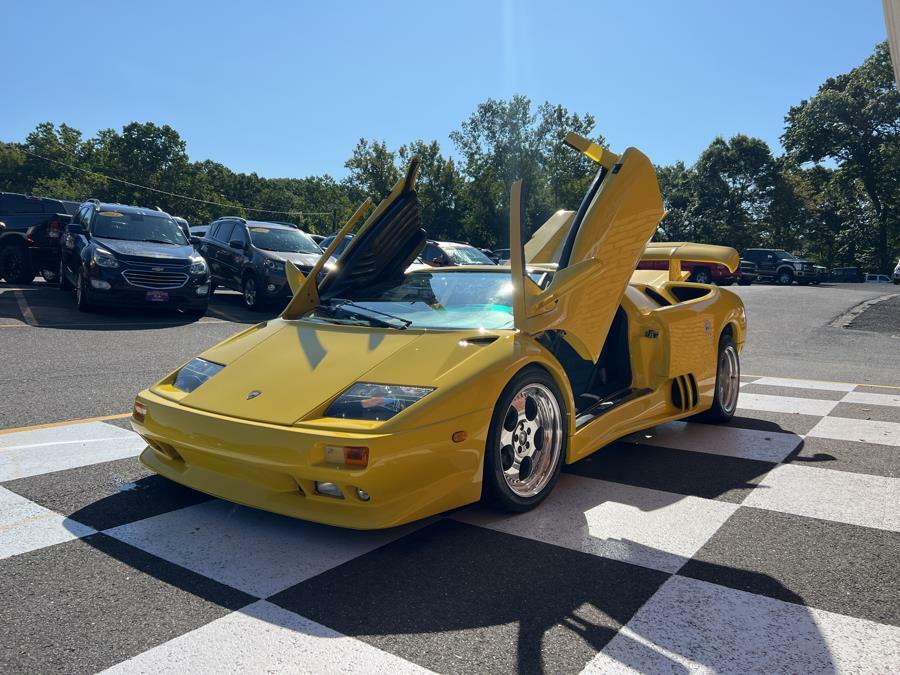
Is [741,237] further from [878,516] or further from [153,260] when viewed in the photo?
[878,516]

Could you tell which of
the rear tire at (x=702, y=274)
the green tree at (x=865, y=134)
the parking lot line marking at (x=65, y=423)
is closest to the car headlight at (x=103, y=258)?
the parking lot line marking at (x=65, y=423)

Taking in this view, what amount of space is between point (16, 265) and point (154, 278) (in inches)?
239

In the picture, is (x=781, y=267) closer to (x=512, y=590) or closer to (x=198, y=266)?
(x=198, y=266)

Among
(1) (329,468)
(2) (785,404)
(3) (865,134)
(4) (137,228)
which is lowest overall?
(2) (785,404)

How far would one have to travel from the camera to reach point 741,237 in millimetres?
53656

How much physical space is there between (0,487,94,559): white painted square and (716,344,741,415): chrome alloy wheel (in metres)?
4.46

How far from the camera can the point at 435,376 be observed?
305 centimetres

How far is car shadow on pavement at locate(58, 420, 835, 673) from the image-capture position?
2.12 metres

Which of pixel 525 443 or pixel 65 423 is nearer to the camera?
pixel 525 443

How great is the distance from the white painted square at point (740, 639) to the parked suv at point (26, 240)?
1482 cm

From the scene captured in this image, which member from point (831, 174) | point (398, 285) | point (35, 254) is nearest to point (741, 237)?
point (831, 174)

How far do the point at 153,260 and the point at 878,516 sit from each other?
10366 millimetres

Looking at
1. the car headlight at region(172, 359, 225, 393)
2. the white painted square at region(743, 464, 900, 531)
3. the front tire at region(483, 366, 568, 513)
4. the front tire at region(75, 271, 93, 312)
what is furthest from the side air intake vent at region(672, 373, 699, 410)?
the front tire at region(75, 271, 93, 312)

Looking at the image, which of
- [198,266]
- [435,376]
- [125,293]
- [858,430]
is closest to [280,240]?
[198,266]
